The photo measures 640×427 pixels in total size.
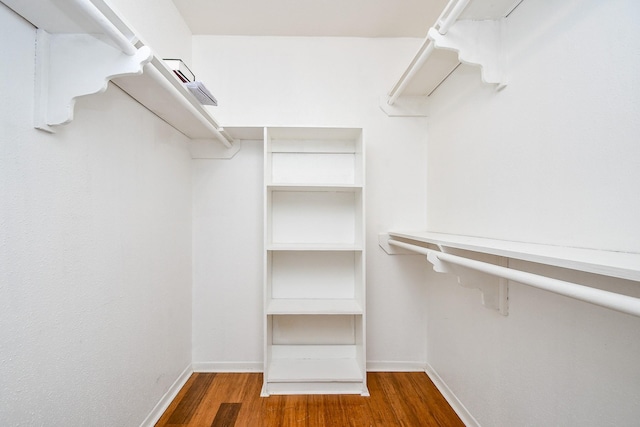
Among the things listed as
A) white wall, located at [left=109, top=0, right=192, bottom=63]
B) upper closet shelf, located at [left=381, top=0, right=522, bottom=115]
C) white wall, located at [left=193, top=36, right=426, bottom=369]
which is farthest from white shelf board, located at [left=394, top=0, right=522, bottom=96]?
white wall, located at [left=109, top=0, right=192, bottom=63]

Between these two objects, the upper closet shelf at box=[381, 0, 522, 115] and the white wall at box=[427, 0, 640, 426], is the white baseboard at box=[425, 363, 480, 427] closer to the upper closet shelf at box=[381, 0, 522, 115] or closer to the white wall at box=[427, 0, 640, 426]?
the white wall at box=[427, 0, 640, 426]

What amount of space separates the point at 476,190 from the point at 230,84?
1609 millimetres

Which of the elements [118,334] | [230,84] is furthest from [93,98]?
[230,84]

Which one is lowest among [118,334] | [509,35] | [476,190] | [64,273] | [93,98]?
[118,334]

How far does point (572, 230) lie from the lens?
2.78 feet

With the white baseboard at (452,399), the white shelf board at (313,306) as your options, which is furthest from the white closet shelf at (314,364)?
the white baseboard at (452,399)

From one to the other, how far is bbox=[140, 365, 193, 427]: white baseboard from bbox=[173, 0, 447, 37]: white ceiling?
2.14 m

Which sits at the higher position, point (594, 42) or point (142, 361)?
point (594, 42)

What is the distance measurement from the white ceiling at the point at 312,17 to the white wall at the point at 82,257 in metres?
0.79

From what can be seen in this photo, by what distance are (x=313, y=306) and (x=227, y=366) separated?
740mm

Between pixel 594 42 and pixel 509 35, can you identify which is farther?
pixel 509 35

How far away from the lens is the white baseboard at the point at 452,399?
140 centimetres

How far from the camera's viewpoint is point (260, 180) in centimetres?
193

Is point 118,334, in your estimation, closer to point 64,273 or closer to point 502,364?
point 64,273
